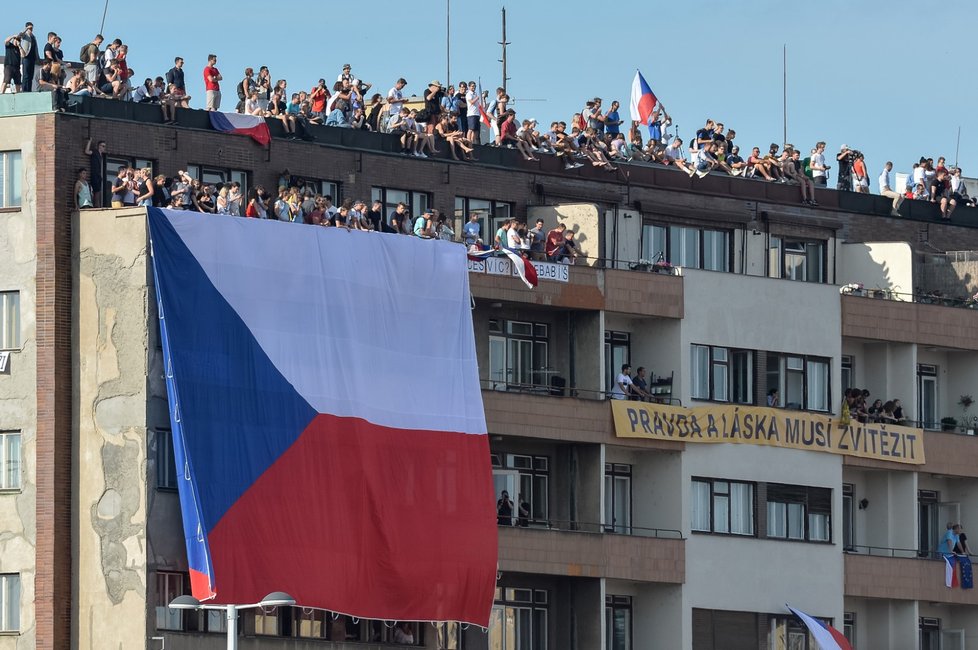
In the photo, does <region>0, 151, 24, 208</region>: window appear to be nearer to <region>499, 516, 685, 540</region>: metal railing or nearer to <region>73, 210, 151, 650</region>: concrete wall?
<region>73, 210, 151, 650</region>: concrete wall

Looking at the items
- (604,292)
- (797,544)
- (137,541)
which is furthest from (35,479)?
(797,544)

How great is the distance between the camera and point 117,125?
92000mm

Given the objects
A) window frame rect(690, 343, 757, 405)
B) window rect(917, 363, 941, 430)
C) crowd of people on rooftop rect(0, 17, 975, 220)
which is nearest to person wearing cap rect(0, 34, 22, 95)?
crowd of people on rooftop rect(0, 17, 975, 220)

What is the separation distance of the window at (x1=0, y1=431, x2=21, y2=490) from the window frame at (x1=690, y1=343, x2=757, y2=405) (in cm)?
2244

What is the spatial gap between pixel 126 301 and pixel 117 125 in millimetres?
5591

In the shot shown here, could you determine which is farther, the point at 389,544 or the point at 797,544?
the point at 797,544

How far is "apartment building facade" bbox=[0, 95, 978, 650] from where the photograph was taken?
3519 inches

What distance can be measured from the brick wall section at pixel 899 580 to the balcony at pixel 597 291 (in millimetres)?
10534

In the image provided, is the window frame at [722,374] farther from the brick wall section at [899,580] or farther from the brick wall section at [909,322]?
the brick wall section at [899,580]

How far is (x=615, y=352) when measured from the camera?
102 meters

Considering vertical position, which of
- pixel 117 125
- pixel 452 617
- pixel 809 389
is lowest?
pixel 452 617

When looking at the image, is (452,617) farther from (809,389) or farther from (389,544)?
(809,389)

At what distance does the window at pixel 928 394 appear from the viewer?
108750 mm

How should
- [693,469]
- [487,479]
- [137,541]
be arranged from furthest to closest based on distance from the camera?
[693,469] < [487,479] < [137,541]
